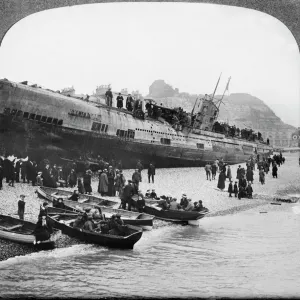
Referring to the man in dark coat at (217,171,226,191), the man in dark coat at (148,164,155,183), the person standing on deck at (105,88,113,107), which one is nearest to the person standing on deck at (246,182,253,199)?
the man in dark coat at (217,171,226,191)

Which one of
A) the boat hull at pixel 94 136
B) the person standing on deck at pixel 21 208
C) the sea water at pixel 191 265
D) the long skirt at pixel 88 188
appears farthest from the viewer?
the long skirt at pixel 88 188

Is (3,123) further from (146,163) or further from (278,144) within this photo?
(278,144)

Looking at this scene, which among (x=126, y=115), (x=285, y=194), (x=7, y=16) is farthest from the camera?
(x=126, y=115)

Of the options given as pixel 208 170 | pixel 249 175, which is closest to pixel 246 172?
pixel 249 175

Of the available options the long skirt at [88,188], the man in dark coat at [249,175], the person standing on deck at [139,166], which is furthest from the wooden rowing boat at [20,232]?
the man in dark coat at [249,175]

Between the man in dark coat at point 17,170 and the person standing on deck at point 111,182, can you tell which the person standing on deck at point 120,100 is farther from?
the man in dark coat at point 17,170

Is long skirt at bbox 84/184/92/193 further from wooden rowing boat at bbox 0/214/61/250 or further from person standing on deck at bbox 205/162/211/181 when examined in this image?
person standing on deck at bbox 205/162/211/181

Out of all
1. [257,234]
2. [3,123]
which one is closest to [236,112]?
[257,234]
